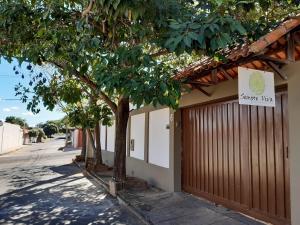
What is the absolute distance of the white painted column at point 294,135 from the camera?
5.51 metres

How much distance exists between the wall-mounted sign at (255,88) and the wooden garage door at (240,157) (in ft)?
3.93

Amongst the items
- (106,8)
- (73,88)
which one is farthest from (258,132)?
(73,88)

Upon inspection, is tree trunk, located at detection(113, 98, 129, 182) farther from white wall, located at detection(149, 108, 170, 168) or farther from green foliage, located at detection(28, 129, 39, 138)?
green foliage, located at detection(28, 129, 39, 138)

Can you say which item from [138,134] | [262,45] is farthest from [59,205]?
[262,45]

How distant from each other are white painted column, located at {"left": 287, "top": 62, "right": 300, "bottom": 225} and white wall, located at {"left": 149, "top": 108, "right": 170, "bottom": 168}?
4.82 m

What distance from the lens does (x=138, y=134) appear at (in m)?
13.3

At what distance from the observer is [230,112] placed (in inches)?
299

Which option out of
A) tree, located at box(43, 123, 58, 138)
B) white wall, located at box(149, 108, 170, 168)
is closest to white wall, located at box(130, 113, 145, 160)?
white wall, located at box(149, 108, 170, 168)

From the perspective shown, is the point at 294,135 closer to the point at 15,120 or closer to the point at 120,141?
the point at 120,141

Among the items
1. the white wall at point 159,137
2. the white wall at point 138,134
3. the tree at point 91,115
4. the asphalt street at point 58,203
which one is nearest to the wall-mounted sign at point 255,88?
the asphalt street at point 58,203

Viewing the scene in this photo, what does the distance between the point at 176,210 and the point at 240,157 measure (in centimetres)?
189

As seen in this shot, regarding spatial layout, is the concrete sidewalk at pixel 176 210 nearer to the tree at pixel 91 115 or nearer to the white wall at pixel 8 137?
the tree at pixel 91 115

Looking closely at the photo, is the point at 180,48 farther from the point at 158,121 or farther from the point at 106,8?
the point at 158,121

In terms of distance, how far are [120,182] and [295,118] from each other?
242 inches
